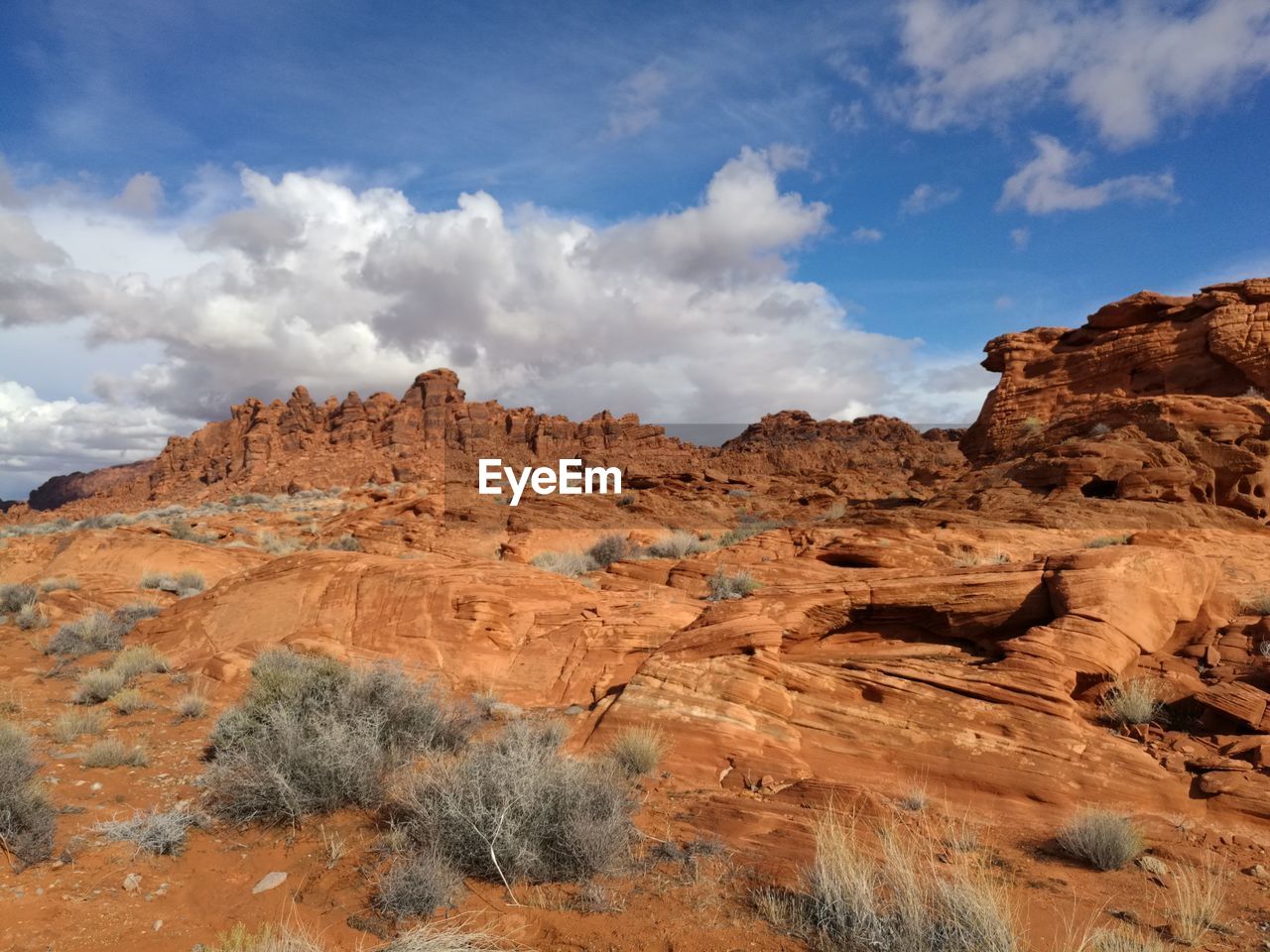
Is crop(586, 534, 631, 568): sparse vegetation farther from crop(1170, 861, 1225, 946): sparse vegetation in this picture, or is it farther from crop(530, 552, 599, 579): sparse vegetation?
crop(1170, 861, 1225, 946): sparse vegetation

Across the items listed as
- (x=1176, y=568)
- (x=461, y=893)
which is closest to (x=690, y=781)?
(x=461, y=893)

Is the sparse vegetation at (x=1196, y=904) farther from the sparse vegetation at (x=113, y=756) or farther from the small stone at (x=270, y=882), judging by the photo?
the sparse vegetation at (x=113, y=756)

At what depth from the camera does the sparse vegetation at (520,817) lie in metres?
4.70

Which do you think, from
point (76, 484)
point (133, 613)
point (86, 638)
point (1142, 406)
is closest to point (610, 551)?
point (133, 613)

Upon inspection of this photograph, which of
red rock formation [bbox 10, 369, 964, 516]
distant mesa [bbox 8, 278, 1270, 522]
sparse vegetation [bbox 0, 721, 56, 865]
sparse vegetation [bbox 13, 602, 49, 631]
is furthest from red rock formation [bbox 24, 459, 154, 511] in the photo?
sparse vegetation [bbox 0, 721, 56, 865]

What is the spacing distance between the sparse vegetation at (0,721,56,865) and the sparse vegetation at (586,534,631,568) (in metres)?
12.0

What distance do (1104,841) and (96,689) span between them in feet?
36.0

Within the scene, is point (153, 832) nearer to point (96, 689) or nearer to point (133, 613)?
point (96, 689)

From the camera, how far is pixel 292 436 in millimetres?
75938

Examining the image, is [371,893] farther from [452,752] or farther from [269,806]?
[452,752]

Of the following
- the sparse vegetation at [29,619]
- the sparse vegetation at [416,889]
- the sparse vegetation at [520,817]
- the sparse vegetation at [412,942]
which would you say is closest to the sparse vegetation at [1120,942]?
the sparse vegetation at [520,817]

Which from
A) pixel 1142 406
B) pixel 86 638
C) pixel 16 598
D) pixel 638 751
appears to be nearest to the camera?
pixel 638 751

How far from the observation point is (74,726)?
24.8ft

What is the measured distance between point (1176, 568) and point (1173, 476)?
33.1 feet
